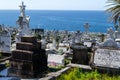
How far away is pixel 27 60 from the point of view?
12750 mm

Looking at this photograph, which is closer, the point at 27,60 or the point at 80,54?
the point at 27,60

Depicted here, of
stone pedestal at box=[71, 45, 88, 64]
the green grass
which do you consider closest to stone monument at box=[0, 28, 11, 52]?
stone pedestal at box=[71, 45, 88, 64]

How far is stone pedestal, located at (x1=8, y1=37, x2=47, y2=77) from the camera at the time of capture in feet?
41.6

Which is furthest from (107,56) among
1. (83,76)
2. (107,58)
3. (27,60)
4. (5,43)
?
(5,43)

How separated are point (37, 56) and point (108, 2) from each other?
626cm

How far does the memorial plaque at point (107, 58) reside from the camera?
40.8ft

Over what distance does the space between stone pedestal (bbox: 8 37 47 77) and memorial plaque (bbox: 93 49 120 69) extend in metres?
2.70

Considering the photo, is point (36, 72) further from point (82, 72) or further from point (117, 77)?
point (117, 77)

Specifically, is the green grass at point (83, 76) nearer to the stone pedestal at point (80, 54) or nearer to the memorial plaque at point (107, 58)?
the memorial plaque at point (107, 58)

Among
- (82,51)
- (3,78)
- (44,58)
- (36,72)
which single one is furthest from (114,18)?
(3,78)

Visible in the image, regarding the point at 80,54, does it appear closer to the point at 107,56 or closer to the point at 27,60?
the point at 107,56

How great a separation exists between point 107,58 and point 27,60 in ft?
12.2

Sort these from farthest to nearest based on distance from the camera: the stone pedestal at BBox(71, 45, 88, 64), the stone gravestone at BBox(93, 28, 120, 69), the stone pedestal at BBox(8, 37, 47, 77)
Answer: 1. the stone pedestal at BBox(71, 45, 88, 64)
2. the stone pedestal at BBox(8, 37, 47, 77)
3. the stone gravestone at BBox(93, 28, 120, 69)

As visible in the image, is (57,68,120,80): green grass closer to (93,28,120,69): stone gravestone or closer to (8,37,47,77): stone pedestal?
(93,28,120,69): stone gravestone
